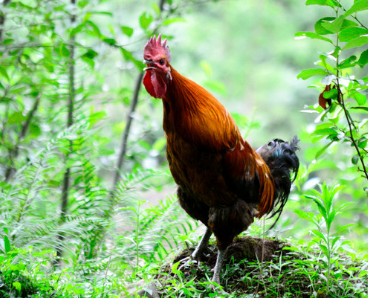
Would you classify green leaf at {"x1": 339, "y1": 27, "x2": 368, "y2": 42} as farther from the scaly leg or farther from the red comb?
the scaly leg

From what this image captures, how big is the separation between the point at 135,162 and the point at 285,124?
4.94m

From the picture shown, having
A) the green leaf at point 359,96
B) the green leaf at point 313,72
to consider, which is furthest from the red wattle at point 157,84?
the green leaf at point 359,96

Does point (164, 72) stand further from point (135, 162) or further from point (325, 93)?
point (135, 162)

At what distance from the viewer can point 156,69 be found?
7.36 feet

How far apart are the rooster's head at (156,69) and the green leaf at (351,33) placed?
975 mm

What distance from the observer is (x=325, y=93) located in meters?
2.05

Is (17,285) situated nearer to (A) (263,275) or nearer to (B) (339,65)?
(A) (263,275)

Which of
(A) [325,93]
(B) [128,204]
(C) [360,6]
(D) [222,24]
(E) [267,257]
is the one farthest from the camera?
(D) [222,24]

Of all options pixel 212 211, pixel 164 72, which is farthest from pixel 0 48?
pixel 212 211

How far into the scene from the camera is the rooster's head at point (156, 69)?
2250 mm

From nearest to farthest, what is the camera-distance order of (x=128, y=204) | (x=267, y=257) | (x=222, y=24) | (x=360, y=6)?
(x=360, y=6)
(x=267, y=257)
(x=128, y=204)
(x=222, y=24)

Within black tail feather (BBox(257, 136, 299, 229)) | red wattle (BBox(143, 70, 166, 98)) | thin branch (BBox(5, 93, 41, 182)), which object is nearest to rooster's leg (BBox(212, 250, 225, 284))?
black tail feather (BBox(257, 136, 299, 229))

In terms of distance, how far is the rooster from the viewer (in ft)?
7.63

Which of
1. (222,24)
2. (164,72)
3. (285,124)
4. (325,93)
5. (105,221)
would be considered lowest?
(105,221)
